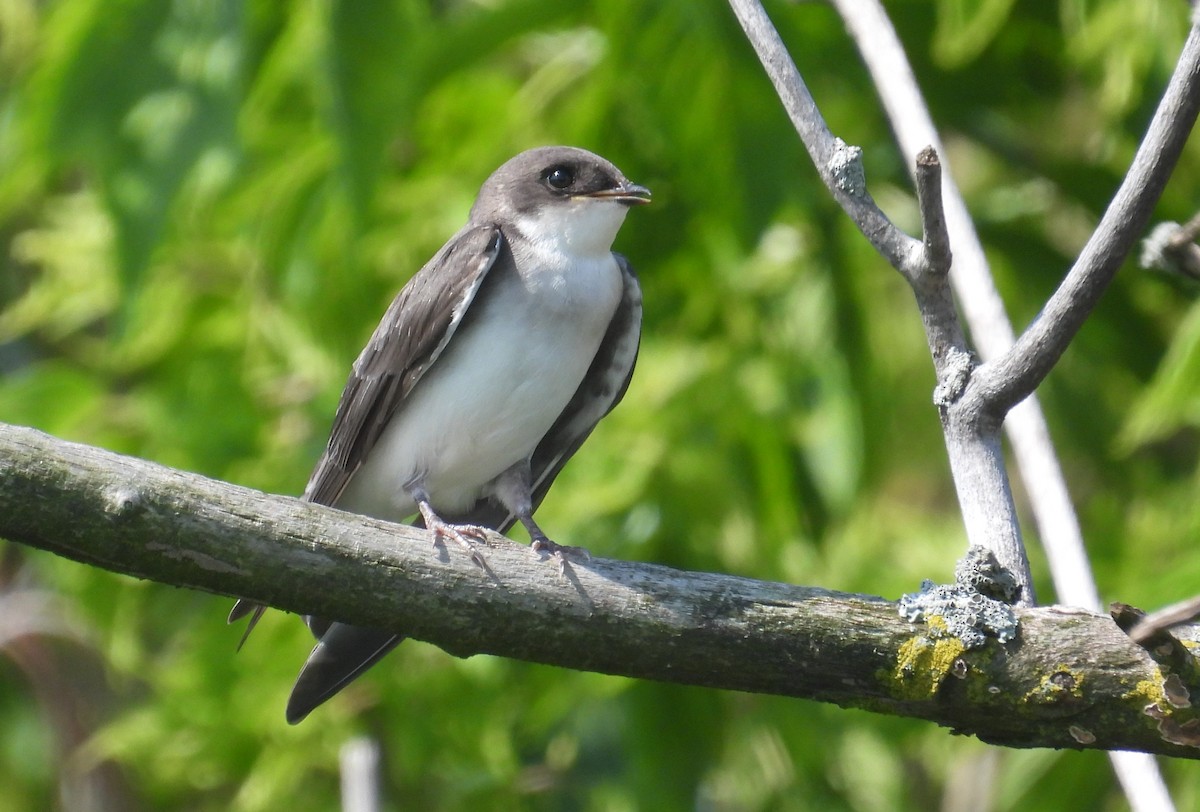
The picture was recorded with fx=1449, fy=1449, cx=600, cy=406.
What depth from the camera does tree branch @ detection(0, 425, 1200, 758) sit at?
2113 millimetres

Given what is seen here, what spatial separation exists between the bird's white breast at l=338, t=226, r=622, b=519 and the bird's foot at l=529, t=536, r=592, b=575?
42 centimetres

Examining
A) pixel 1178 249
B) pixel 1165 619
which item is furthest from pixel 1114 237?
pixel 1165 619

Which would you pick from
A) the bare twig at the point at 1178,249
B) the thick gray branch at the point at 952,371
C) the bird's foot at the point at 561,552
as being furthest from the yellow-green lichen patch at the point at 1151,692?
the bird's foot at the point at 561,552

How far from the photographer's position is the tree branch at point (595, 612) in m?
2.11

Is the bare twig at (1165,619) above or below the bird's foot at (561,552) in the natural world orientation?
above

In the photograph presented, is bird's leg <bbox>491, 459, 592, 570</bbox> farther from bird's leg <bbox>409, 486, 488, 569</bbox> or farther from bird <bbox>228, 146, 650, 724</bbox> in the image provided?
bird's leg <bbox>409, 486, 488, 569</bbox>

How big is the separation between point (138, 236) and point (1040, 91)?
136 inches

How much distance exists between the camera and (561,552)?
2.81 meters

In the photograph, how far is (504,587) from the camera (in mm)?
2312

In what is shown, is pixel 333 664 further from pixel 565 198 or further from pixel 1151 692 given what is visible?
pixel 1151 692

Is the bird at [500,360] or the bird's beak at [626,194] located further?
the bird's beak at [626,194]

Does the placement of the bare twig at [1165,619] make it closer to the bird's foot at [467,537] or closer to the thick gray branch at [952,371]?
the thick gray branch at [952,371]

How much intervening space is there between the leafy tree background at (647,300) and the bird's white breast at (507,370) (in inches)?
21.5

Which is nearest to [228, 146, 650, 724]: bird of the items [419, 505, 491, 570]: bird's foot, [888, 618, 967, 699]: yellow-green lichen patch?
[419, 505, 491, 570]: bird's foot
